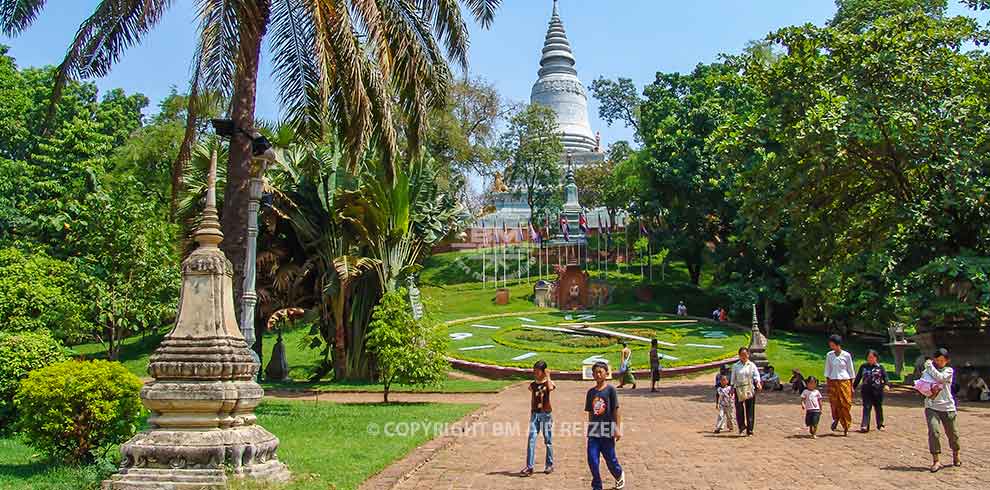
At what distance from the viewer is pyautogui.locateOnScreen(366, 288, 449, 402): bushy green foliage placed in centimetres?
1684

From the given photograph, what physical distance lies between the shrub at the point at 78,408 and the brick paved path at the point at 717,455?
2.93 meters

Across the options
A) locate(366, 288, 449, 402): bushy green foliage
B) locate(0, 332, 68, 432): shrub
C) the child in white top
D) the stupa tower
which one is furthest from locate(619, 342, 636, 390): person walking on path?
the stupa tower

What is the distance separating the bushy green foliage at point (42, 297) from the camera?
19547mm

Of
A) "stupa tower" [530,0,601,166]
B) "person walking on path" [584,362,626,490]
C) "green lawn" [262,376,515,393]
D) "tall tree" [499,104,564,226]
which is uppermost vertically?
"stupa tower" [530,0,601,166]

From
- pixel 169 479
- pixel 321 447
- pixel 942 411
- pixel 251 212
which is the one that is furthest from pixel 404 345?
pixel 942 411

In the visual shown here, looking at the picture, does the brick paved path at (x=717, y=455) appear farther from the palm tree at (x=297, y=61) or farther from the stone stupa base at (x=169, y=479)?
the palm tree at (x=297, y=61)

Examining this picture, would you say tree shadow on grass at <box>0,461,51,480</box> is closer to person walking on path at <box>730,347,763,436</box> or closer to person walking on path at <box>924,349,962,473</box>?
person walking on path at <box>730,347,763,436</box>

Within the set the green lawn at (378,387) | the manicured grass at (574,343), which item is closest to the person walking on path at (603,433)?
the green lawn at (378,387)

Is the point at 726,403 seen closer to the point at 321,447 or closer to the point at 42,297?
the point at 321,447

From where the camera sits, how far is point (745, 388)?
39.4ft

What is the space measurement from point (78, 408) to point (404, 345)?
920 cm

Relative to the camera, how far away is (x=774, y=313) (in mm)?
36875

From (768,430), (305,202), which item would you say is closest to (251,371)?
(768,430)

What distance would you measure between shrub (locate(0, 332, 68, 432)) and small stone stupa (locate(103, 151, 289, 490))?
9.07 feet
